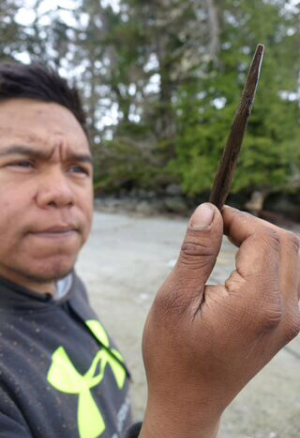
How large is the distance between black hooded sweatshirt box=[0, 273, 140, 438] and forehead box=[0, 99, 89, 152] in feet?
1.34

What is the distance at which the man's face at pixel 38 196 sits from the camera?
92 centimetres

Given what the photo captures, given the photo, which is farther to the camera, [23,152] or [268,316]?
[23,152]

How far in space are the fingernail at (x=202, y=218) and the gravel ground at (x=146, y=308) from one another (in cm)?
123

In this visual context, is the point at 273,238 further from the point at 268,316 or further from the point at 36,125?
the point at 36,125

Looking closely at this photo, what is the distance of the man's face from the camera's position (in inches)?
36.0

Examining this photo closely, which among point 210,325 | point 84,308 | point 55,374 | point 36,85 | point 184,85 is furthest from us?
point 184,85

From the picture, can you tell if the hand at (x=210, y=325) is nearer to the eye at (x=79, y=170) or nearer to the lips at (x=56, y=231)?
the lips at (x=56, y=231)

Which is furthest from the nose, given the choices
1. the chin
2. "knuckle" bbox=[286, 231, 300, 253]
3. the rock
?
the rock

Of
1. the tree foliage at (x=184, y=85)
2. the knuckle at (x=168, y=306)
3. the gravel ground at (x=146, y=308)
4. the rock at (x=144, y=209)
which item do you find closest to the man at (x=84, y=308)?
the knuckle at (x=168, y=306)

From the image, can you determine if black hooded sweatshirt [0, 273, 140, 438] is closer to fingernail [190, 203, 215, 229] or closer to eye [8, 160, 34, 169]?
eye [8, 160, 34, 169]

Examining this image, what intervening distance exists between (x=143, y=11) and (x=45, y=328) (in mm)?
11035

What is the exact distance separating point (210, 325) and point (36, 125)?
0.78m

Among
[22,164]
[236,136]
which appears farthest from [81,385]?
[236,136]

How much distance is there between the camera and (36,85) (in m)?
1.07
